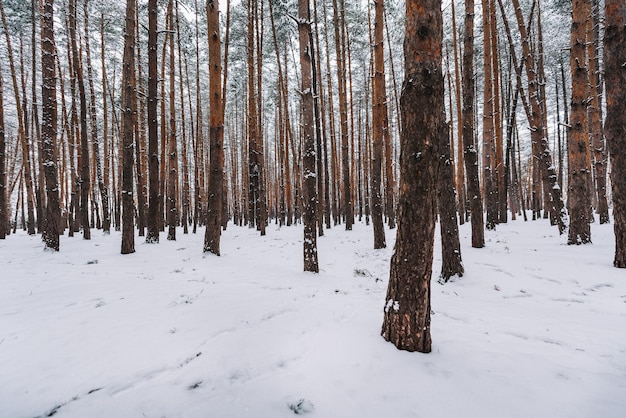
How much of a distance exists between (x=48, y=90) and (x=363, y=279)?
357 inches

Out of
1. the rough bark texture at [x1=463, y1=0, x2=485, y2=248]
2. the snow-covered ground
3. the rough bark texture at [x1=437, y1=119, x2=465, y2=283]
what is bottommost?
the snow-covered ground

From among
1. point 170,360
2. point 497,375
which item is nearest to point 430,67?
point 497,375

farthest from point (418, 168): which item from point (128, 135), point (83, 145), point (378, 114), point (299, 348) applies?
point (83, 145)

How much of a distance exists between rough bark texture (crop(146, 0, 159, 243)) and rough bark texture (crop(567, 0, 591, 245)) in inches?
403

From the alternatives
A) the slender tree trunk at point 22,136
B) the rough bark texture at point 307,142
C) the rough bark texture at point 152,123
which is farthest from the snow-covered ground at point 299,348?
the slender tree trunk at point 22,136

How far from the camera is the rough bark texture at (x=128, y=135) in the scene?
7.43m

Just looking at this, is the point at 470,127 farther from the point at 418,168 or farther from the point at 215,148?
the point at 215,148

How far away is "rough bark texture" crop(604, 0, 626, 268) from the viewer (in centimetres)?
488

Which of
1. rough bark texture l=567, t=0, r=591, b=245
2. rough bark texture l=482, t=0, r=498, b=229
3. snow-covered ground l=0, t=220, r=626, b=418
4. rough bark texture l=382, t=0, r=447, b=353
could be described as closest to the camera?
snow-covered ground l=0, t=220, r=626, b=418

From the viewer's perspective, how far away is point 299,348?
105 inches

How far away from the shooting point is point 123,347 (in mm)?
2570

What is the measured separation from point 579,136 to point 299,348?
765cm

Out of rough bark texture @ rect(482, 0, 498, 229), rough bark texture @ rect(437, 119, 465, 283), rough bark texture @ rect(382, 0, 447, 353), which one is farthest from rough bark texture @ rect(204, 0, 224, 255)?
rough bark texture @ rect(482, 0, 498, 229)

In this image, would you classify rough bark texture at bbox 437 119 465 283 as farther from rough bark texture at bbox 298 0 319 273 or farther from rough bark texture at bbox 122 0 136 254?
rough bark texture at bbox 122 0 136 254
